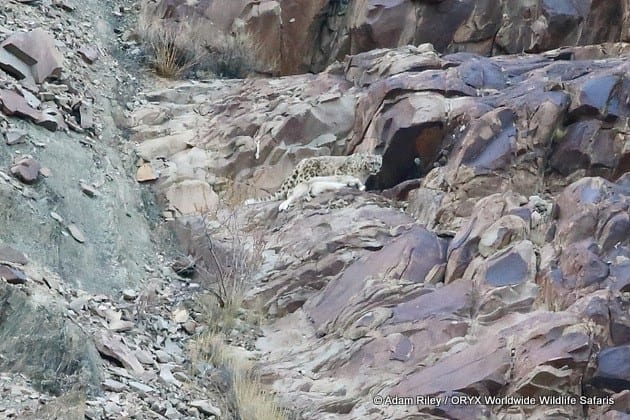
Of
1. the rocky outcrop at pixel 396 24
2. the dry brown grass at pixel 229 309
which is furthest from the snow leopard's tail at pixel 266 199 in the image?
the rocky outcrop at pixel 396 24

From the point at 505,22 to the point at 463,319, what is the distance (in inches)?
311

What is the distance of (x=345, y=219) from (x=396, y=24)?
5161mm

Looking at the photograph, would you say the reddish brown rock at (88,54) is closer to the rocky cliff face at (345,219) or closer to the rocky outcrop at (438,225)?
the rocky cliff face at (345,219)

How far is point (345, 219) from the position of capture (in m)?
10.6

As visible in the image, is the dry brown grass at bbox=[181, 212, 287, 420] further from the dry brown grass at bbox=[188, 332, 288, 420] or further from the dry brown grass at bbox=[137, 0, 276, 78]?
the dry brown grass at bbox=[137, 0, 276, 78]

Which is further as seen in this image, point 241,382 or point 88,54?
point 88,54

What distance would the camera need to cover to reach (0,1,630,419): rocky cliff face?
24.0 feet

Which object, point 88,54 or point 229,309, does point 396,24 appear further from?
point 229,309

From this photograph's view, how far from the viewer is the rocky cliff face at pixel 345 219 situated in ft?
24.0

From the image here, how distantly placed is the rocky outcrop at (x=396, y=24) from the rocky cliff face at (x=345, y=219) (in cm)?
3

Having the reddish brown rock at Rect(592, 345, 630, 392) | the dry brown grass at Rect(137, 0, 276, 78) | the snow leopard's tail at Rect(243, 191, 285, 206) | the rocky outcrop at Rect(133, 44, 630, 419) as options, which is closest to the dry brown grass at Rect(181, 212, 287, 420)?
the rocky outcrop at Rect(133, 44, 630, 419)

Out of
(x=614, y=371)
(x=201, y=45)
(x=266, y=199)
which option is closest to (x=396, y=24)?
(x=201, y=45)

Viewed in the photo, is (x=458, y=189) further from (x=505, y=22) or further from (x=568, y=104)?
(x=505, y=22)

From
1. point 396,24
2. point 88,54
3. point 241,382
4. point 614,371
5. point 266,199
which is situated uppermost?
point 396,24
